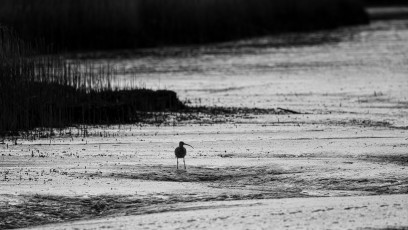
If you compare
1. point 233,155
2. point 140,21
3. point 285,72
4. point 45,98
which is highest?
point 140,21

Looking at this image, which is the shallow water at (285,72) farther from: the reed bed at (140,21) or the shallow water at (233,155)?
the reed bed at (140,21)

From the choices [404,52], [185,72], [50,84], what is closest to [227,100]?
[50,84]

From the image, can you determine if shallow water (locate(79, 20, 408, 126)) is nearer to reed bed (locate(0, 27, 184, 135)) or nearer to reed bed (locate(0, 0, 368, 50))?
reed bed (locate(0, 0, 368, 50))

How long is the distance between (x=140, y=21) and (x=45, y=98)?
54.4 ft

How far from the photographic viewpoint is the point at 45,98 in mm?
14773

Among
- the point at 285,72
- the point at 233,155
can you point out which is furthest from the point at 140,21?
the point at 233,155

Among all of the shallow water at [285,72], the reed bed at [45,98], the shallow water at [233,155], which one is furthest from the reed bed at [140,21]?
the reed bed at [45,98]

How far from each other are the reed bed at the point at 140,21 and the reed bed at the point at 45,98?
8263 mm

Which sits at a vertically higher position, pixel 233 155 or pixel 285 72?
pixel 285 72

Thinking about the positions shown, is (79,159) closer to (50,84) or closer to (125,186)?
(125,186)

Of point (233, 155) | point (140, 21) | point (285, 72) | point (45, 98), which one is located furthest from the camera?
point (140, 21)

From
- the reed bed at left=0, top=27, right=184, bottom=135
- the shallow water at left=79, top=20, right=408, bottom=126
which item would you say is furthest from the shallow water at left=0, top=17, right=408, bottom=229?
the reed bed at left=0, top=27, right=184, bottom=135

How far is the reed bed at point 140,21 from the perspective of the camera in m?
27.6

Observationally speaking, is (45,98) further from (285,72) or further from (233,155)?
(285,72)
